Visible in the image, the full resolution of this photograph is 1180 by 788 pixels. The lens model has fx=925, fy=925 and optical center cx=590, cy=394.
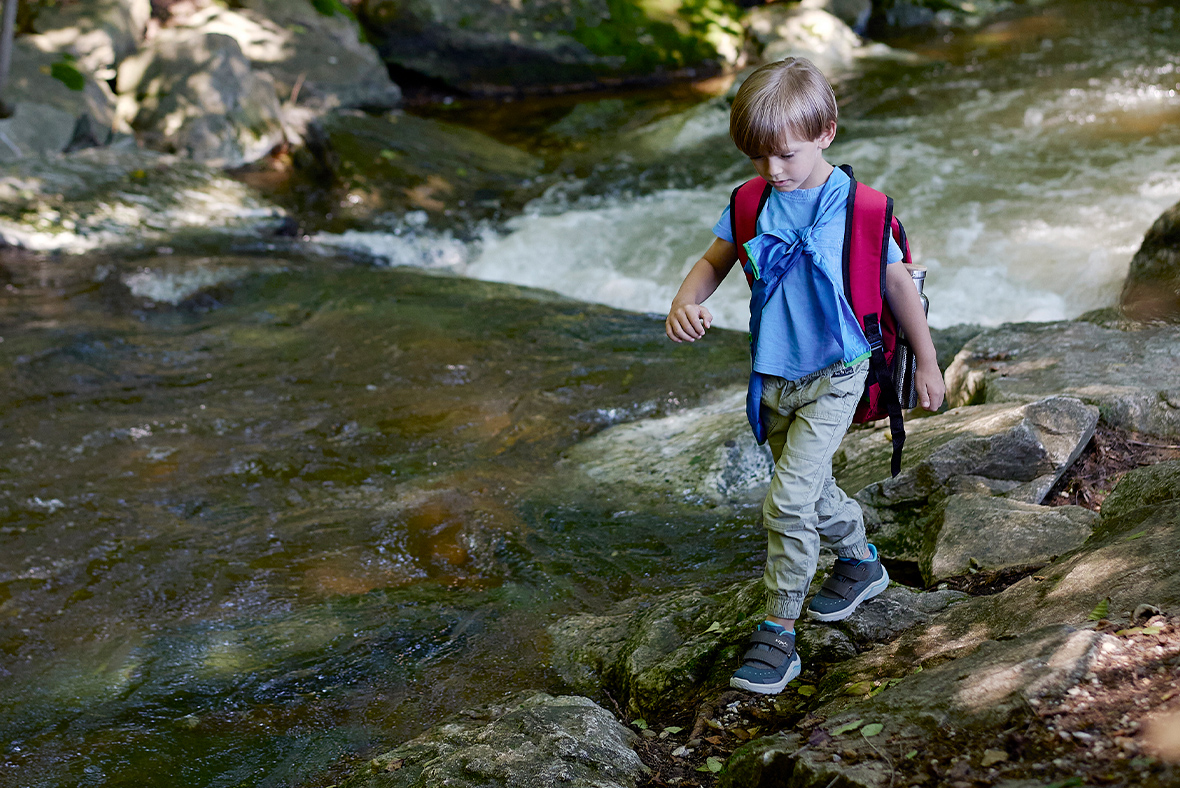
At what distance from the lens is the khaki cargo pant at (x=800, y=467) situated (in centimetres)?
261

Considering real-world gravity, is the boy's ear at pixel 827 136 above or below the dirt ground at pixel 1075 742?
above

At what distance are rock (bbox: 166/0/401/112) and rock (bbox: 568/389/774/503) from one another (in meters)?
10.4

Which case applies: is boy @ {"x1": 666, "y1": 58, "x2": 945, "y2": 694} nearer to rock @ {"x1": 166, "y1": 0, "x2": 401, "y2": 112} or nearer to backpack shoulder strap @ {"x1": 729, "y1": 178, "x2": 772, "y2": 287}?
backpack shoulder strap @ {"x1": 729, "y1": 178, "x2": 772, "y2": 287}

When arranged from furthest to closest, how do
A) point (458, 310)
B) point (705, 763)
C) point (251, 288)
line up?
point (251, 288), point (458, 310), point (705, 763)

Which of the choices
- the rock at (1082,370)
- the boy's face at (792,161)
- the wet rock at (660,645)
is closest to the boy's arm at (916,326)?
the boy's face at (792,161)

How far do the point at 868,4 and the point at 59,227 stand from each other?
1448cm

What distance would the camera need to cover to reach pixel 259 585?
13.4 ft

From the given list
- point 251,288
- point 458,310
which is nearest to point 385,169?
point 251,288

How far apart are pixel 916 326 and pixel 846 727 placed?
1.12 meters

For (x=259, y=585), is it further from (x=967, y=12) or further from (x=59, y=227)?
(x=967, y=12)

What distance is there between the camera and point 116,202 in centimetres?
943

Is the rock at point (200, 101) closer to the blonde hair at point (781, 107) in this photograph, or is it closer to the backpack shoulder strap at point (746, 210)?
the backpack shoulder strap at point (746, 210)

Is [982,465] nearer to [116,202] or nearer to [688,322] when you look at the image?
[688,322]

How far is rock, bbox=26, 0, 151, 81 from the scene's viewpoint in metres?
→ 11.8
